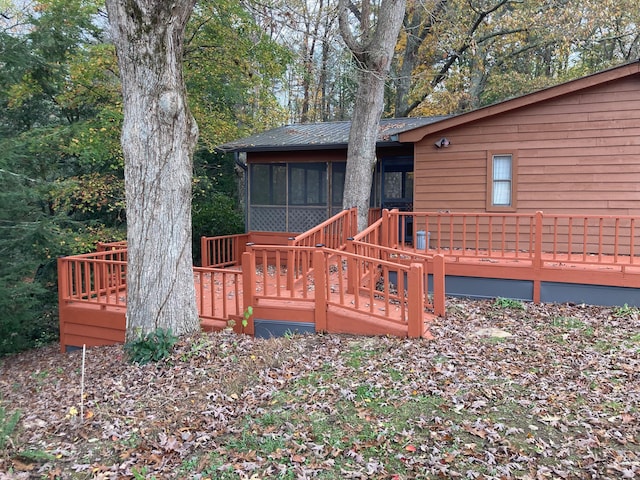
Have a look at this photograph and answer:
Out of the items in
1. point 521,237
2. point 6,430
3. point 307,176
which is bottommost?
point 6,430

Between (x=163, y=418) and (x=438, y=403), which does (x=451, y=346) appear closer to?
(x=438, y=403)

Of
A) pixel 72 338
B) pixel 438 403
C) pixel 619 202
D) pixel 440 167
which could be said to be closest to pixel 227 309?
pixel 72 338

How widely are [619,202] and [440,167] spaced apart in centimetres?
316

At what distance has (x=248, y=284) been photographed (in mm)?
6344

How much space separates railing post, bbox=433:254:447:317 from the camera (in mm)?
6332

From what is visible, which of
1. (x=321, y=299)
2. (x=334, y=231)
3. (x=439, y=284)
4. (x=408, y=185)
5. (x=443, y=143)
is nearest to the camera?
(x=321, y=299)

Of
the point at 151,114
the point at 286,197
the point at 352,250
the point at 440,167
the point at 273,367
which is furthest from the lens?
the point at 286,197

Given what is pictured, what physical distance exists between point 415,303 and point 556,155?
519 centimetres

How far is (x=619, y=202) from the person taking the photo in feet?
27.9

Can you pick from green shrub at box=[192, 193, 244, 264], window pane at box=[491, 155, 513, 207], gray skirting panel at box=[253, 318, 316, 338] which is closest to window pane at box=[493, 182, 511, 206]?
window pane at box=[491, 155, 513, 207]

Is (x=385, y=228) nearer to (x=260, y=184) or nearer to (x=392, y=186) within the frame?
(x=392, y=186)

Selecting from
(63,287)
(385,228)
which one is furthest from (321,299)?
(63,287)

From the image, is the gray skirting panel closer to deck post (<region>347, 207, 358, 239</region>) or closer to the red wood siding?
deck post (<region>347, 207, 358, 239</region>)

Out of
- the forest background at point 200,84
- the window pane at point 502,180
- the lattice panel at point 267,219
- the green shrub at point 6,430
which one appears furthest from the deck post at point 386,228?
the green shrub at point 6,430
